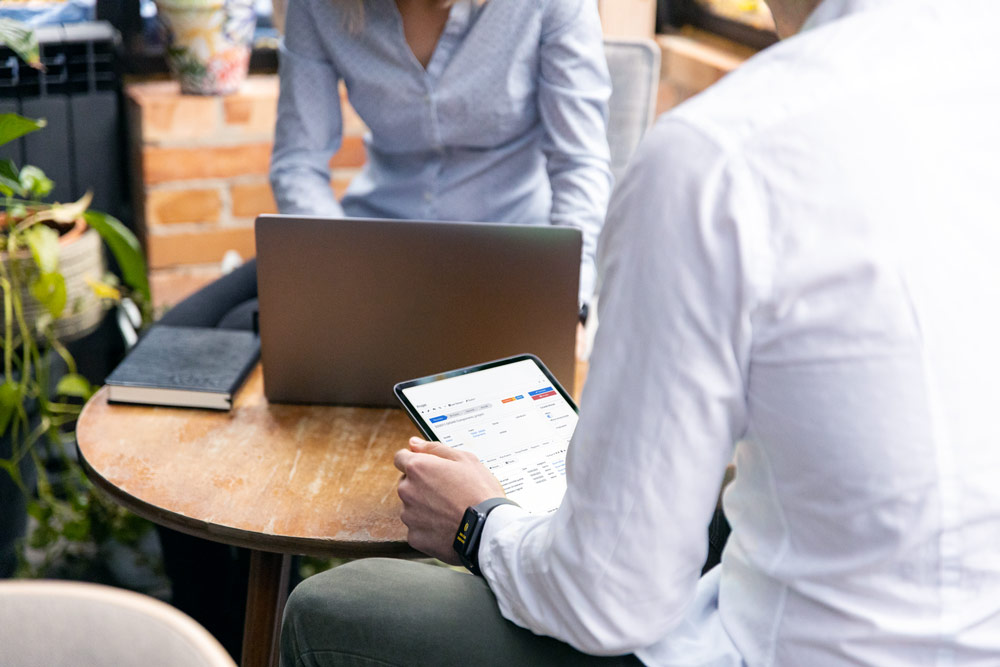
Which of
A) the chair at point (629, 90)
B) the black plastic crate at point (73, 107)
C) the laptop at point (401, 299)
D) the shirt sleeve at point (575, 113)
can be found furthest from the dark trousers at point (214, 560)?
the black plastic crate at point (73, 107)

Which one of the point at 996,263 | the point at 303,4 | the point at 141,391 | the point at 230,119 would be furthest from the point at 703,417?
the point at 230,119

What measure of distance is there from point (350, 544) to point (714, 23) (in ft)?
6.80

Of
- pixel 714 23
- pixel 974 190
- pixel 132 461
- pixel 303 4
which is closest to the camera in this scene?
pixel 974 190

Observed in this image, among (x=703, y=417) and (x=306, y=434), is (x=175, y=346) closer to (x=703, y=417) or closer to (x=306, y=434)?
(x=306, y=434)

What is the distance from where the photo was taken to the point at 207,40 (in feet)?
7.61

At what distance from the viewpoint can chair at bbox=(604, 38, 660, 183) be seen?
1890 mm

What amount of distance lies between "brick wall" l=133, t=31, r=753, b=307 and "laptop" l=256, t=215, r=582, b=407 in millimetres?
1369

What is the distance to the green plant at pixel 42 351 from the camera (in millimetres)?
1738

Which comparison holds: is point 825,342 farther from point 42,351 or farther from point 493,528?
point 42,351

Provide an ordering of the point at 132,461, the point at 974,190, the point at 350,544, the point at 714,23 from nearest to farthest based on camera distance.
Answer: the point at 974,190 < the point at 350,544 < the point at 132,461 < the point at 714,23

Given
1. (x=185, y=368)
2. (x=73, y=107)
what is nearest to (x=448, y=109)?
(x=185, y=368)

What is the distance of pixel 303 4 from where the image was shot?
1.59 m

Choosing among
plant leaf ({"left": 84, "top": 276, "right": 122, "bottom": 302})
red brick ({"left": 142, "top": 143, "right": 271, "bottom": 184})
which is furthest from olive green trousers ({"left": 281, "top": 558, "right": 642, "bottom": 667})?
red brick ({"left": 142, "top": 143, "right": 271, "bottom": 184})

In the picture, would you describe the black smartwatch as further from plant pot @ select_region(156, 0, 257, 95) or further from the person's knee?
plant pot @ select_region(156, 0, 257, 95)
